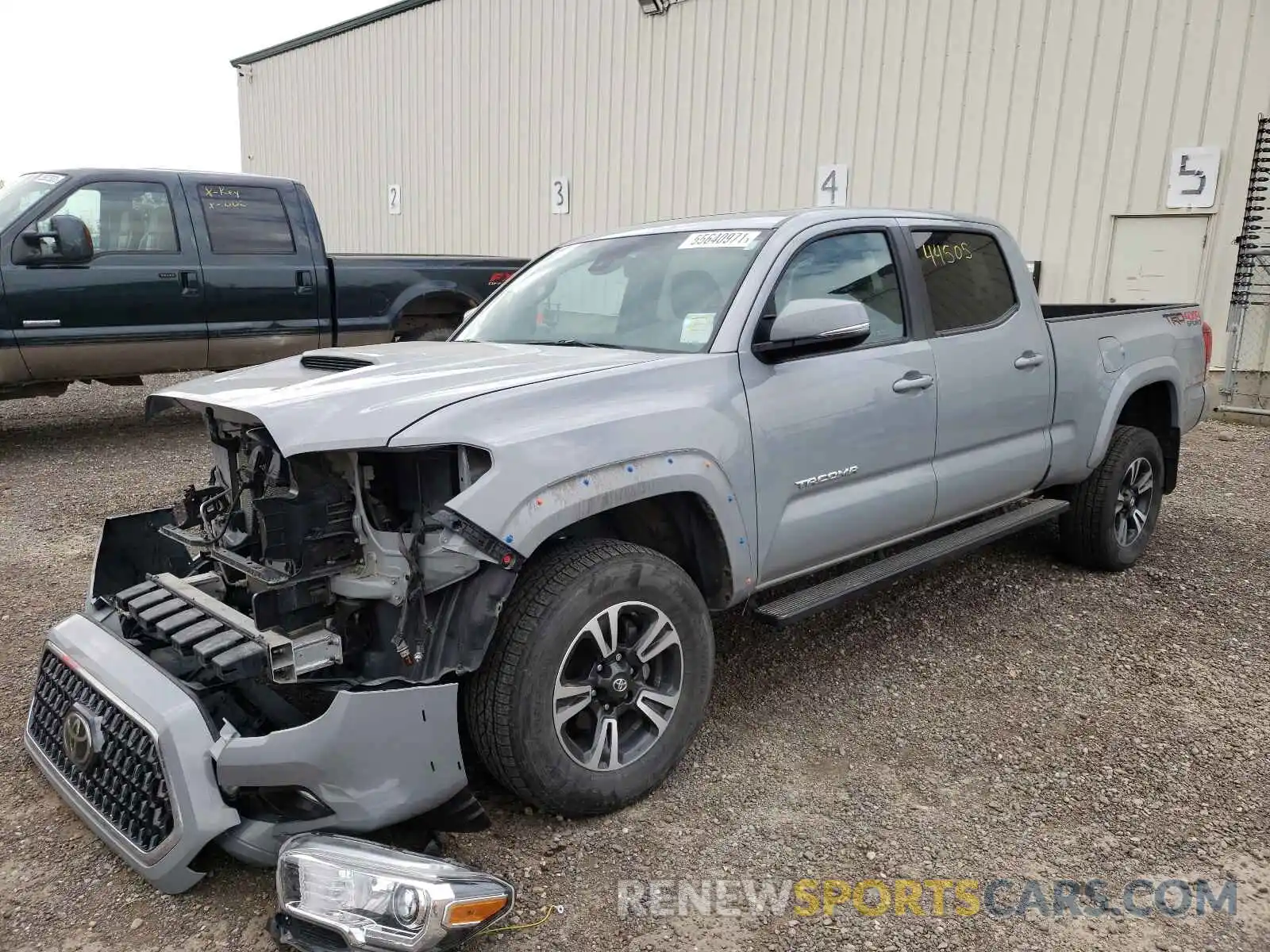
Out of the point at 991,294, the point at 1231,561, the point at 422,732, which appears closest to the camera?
the point at 422,732

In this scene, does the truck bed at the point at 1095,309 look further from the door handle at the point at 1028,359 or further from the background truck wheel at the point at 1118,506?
the background truck wheel at the point at 1118,506

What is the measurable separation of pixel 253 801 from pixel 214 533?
2.95ft

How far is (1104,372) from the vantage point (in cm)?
473

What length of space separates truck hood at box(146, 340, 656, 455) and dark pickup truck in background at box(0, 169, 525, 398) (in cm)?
468

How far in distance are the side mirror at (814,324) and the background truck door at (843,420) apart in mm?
97

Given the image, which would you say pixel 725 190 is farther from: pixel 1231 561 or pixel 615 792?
pixel 615 792

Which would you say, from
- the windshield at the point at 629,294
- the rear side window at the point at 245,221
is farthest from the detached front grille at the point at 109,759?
the rear side window at the point at 245,221

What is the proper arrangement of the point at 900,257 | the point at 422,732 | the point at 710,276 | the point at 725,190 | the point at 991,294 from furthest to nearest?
the point at 725,190, the point at 991,294, the point at 900,257, the point at 710,276, the point at 422,732

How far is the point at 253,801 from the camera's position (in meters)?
2.49

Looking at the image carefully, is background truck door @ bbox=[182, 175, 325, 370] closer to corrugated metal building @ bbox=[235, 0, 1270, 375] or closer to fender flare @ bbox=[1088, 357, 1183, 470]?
corrugated metal building @ bbox=[235, 0, 1270, 375]

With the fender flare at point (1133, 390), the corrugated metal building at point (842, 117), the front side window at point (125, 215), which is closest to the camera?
A: the fender flare at point (1133, 390)

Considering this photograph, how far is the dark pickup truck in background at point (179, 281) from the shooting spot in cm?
710

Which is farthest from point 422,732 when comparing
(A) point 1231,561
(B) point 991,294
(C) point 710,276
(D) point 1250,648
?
(A) point 1231,561

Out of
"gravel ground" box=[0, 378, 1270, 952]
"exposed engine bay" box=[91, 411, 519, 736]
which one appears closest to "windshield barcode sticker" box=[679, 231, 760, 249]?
"exposed engine bay" box=[91, 411, 519, 736]
